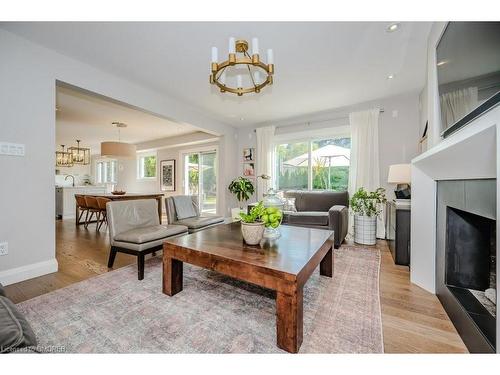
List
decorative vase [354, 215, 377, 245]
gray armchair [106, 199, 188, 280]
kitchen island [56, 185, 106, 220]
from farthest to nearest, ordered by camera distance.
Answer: kitchen island [56, 185, 106, 220], decorative vase [354, 215, 377, 245], gray armchair [106, 199, 188, 280]

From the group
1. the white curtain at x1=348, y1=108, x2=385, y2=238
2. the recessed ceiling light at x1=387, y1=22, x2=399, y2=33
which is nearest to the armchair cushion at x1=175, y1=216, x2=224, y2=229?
the white curtain at x1=348, y1=108, x2=385, y2=238

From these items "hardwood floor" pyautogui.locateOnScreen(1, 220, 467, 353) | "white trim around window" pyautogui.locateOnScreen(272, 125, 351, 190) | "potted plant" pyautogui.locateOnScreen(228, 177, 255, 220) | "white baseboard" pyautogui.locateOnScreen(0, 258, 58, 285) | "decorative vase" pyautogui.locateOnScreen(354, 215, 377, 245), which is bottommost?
"hardwood floor" pyautogui.locateOnScreen(1, 220, 467, 353)

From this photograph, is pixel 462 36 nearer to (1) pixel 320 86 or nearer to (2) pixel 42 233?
(1) pixel 320 86

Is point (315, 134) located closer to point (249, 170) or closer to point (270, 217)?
point (249, 170)

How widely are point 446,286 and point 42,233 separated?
147 inches

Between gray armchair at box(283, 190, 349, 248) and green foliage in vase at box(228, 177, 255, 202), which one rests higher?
green foliage in vase at box(228, 177, 255, 202)

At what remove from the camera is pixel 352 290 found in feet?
6.12

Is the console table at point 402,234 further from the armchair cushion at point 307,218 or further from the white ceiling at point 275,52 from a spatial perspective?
the white ceiling at point 275,52

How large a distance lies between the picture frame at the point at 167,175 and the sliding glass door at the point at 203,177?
49 cm

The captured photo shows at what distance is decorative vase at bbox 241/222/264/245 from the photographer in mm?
1652

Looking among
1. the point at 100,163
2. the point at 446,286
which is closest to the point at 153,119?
the point at 446,286

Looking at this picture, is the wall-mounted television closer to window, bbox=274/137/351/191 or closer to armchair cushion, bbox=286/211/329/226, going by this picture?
armchair cushion, bbox=286/211/329/226

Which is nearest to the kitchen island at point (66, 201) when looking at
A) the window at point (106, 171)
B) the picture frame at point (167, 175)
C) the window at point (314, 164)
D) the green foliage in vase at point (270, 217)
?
the picture frame at point (167, 175)

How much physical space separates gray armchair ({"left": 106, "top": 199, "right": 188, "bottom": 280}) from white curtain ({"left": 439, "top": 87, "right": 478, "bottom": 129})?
263 cm
